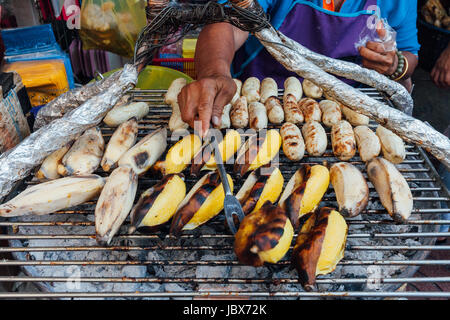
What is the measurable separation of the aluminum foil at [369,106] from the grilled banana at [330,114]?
0.17 m

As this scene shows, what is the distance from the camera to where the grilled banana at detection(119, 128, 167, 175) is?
151cm

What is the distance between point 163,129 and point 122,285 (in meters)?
0.78

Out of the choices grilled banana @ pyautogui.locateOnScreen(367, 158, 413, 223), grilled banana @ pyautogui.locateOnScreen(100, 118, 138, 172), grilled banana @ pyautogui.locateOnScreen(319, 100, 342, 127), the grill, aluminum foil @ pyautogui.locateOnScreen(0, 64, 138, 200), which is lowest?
the grill

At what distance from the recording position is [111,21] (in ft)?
Result: 8.86

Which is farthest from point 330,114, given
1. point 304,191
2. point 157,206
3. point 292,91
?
point 157,206

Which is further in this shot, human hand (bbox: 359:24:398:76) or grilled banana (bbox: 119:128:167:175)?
human hand (bbox: 359:24:398:76)

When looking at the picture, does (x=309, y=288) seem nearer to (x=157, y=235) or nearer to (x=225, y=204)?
(x=225, y=204)

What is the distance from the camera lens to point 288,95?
2.04 m

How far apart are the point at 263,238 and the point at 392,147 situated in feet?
3.14

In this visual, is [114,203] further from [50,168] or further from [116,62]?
[116,62]

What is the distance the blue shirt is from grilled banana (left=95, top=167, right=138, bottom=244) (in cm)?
156

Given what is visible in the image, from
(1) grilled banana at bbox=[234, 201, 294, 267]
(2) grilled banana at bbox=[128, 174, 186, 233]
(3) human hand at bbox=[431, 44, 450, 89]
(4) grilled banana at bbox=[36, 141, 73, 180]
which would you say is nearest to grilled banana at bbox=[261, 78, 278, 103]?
(2) grilled banana at bbox=[128, 174, 186, 233]

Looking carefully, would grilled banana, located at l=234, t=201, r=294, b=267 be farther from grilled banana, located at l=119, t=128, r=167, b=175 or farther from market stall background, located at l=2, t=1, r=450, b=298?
market stall background, located at l=2, t=1, r=450, b=298

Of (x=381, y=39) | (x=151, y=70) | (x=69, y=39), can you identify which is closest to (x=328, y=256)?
(x=381, y=39)
